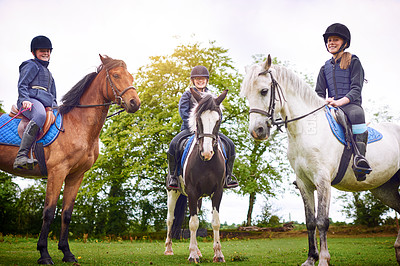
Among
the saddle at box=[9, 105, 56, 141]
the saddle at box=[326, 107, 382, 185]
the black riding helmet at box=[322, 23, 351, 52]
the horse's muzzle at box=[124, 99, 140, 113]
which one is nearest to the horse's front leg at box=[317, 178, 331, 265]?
the saddle at box=[326, 107, 382, 185]

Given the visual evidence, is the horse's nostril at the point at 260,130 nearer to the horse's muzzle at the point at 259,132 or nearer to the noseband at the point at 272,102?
the horse's muzzle at the point at 259,132

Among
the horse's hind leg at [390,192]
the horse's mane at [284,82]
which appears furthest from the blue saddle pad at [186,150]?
the horse's hind leg at [390,192]

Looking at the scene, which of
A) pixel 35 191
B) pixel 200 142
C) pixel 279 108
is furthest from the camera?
pixel 35 191

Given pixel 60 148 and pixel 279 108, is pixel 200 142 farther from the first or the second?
pixel 60 148

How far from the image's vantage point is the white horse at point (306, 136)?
509 centimetres

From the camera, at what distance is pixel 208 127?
571cm

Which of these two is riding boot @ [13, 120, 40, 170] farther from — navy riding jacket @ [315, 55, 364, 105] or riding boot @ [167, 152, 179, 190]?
navy riding jacket @ [315, 55, 364, 105]

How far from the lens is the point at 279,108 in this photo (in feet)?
17.6

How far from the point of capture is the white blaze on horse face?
5566mm

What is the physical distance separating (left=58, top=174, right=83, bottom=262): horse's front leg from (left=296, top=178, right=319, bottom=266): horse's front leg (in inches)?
159

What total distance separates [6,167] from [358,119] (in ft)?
20.4

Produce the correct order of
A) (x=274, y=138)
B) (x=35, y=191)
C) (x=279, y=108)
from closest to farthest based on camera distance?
(x=279, y=108)
(x=35, y=191)
(x=274, y=138)

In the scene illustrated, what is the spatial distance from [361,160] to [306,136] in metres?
0.97

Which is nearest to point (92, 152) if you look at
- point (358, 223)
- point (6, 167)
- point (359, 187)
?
point (6, 167)
